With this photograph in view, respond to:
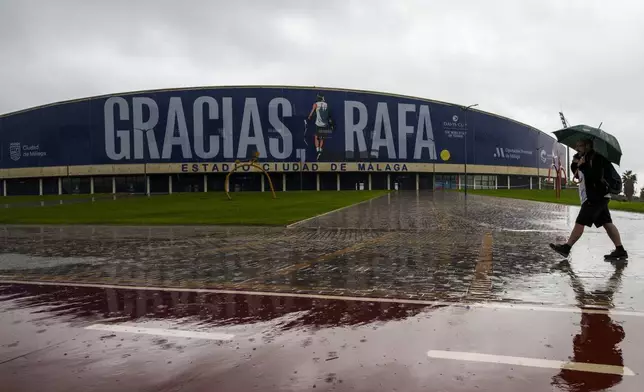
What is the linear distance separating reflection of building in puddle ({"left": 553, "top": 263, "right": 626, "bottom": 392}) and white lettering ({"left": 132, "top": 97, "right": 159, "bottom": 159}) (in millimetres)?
70953

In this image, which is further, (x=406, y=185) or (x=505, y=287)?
(x=406, y=185)

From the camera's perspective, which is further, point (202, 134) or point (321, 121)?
point (321, 121)

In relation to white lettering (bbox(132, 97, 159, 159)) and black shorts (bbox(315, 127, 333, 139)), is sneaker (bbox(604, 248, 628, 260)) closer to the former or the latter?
black shorts (bbox(315, 127, 333, 139))

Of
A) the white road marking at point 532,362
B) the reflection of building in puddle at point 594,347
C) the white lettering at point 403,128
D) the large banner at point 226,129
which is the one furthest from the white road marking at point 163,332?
the white lettering at point 403,128

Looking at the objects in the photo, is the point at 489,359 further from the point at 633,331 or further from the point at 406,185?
the point at 406,185

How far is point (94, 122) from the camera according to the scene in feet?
237

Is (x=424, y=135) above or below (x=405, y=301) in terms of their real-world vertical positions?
above

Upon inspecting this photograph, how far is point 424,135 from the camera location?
250 ft

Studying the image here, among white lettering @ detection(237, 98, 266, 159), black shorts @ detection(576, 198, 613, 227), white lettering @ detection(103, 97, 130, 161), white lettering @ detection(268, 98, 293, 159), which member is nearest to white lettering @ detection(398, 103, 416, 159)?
white lettering @ detection(268, 98, 293, 159)

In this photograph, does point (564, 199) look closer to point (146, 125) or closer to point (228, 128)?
point (228, 128)

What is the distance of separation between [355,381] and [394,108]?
2881 inches

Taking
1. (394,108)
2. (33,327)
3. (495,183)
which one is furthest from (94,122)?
(33,327)

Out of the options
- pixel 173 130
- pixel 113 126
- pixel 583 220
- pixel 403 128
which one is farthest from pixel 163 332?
pixel 113 126

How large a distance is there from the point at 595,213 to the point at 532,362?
5483 millimetres
